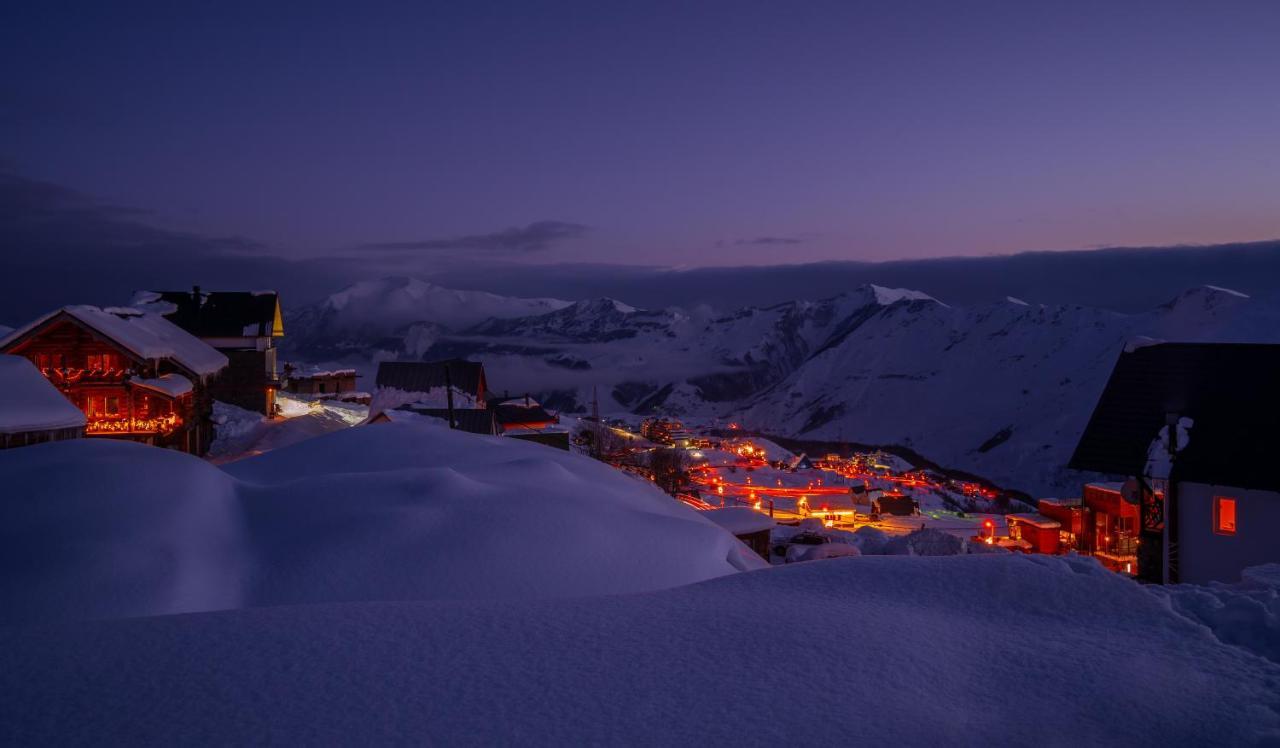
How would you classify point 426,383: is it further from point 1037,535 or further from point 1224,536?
point 1224,536

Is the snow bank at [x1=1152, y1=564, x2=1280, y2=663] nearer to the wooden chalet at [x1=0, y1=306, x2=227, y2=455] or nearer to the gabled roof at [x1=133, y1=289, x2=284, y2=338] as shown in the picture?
the wooden chalet at [x1=0, y1=306, x2=227, y2=455]

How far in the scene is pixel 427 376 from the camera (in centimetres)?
4594

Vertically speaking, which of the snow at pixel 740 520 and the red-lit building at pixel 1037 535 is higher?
the snow at pixel 740 520

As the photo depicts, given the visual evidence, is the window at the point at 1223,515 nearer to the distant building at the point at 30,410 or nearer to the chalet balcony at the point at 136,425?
the distant building at the point at 30,410

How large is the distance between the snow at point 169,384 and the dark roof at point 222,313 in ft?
36.7

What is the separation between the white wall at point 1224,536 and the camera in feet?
39.4

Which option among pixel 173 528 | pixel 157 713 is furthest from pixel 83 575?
pixel 157 713

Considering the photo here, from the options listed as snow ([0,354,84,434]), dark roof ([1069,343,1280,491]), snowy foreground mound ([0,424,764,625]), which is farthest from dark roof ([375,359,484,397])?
dark roof ([1069,343,1280,491])

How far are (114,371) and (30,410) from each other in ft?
27.8

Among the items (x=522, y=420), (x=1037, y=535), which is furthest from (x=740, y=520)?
(x=522, y=420)

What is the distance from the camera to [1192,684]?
4438 mm

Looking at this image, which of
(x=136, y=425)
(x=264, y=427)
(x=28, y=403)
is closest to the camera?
(x=28, y=403)

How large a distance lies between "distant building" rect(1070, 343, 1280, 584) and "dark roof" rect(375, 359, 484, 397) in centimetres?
3628

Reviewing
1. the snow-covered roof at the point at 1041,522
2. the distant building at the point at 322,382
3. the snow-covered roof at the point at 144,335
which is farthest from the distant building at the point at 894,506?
the snow-covered roof at the point at 144,335
